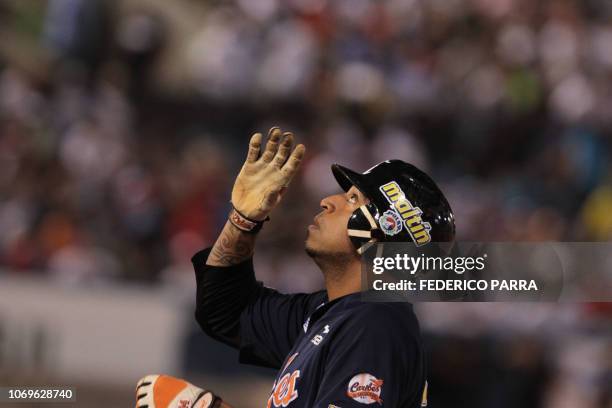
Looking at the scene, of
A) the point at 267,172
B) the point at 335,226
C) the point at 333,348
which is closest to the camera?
the point at 333,348

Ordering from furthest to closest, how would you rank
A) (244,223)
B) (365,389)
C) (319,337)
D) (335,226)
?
(244,223), (335,226), (319,337), (365,389)

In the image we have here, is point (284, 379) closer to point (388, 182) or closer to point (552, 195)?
point (388, 182)

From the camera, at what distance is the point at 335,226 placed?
12.1 feet

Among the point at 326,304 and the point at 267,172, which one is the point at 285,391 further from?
the point at 267,172

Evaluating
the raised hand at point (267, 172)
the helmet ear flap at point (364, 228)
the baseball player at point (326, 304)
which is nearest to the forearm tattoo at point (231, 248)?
the baseball player at point (326, 304)

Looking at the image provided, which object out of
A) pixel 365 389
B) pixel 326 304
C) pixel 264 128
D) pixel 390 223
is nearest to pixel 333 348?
pixel 365 389

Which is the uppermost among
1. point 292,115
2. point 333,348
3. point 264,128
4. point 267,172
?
point 292,115

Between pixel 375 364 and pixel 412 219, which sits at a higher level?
pixel 412 219

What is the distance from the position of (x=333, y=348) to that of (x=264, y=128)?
6.65 m

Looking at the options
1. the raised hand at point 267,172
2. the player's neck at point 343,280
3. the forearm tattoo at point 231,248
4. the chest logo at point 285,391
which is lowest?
the chest logo at point 285,391

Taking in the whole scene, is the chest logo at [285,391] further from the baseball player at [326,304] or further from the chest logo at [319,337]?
the chest logo at [319,337]

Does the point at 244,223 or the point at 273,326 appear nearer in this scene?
the point at 244,223

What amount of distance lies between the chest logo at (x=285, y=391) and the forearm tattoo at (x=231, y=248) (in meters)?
0.63

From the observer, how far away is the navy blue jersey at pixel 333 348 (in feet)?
10.7
